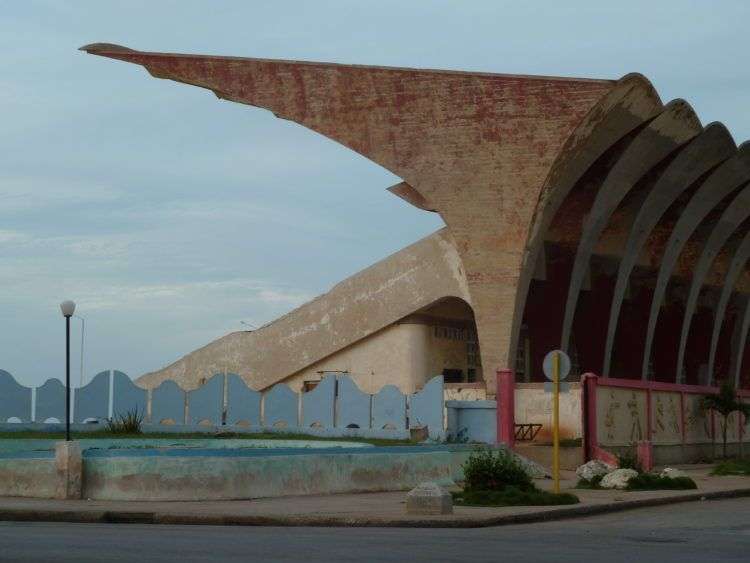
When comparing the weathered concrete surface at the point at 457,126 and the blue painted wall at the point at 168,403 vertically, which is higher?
the weathered concrete surface at the point at 457,126

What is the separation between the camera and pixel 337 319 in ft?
139

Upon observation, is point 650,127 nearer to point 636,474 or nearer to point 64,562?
point 636,474

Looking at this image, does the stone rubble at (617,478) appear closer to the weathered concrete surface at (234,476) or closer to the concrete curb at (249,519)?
the weathered concrete surface at (234,476)

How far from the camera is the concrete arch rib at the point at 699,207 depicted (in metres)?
43.1

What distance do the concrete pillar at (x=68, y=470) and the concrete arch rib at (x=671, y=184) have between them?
24.8m

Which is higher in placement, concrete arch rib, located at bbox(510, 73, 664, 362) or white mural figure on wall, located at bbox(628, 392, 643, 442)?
concrete arch rib, located at bbox(510, 73, 664, 362)

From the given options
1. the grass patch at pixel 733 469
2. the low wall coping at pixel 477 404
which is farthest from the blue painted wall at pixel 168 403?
the grass patch at pixel 733 469

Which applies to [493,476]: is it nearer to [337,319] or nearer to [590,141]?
[590,141]

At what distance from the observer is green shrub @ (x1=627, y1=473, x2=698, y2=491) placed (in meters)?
25.0

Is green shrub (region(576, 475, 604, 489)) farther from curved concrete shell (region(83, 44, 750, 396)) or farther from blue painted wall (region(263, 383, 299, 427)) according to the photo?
blue painted wall (region(263, 383, 299, 427))

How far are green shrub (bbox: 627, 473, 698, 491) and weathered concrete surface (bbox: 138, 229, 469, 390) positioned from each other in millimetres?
14618

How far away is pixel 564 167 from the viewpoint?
34344 mm

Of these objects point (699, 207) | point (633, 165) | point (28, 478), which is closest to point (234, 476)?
point (28, 478)

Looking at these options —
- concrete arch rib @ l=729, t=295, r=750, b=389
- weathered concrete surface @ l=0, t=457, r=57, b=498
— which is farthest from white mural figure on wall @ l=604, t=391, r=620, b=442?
concrete arch rib @ l=729, t=295, r=750, b=389
